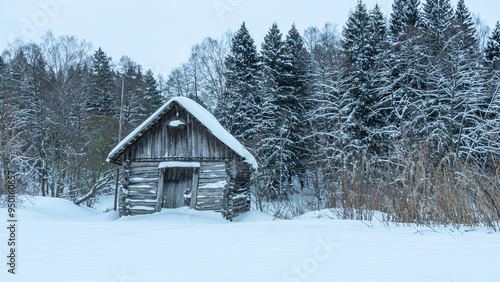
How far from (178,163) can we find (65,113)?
14286mm

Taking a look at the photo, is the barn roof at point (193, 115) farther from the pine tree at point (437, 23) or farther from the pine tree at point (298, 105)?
the pine tree at point (437, 23)

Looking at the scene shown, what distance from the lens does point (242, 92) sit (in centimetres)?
2273

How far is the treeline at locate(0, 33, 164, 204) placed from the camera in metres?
19.0

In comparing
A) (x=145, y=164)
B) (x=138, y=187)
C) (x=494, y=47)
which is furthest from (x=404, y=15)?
(x=138, y=187)

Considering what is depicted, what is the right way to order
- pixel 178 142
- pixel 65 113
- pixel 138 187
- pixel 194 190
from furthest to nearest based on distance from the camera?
pixel 65 113
pixel 138 187
pixel 178 142
pixel 194 190

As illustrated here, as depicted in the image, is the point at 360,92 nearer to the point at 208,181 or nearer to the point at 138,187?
the point at 208,181

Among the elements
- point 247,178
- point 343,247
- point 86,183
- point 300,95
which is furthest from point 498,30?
point 86,183

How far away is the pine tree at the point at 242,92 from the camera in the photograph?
71.5ft

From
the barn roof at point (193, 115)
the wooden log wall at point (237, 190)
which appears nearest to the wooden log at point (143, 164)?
the barn roof at point (193, 115)

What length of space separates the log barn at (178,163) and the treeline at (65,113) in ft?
21.5

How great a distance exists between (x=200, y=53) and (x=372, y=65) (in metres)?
16.3

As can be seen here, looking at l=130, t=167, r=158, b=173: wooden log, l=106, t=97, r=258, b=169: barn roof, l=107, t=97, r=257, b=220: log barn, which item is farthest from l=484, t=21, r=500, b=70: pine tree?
l=130, t=167, r=158, b=173: wooden log

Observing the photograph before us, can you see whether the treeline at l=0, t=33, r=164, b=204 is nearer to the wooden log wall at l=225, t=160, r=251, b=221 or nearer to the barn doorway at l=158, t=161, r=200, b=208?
the barn doorway at l=158, t=161, r=200, b=208

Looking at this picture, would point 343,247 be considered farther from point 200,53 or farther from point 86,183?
point 200,53
